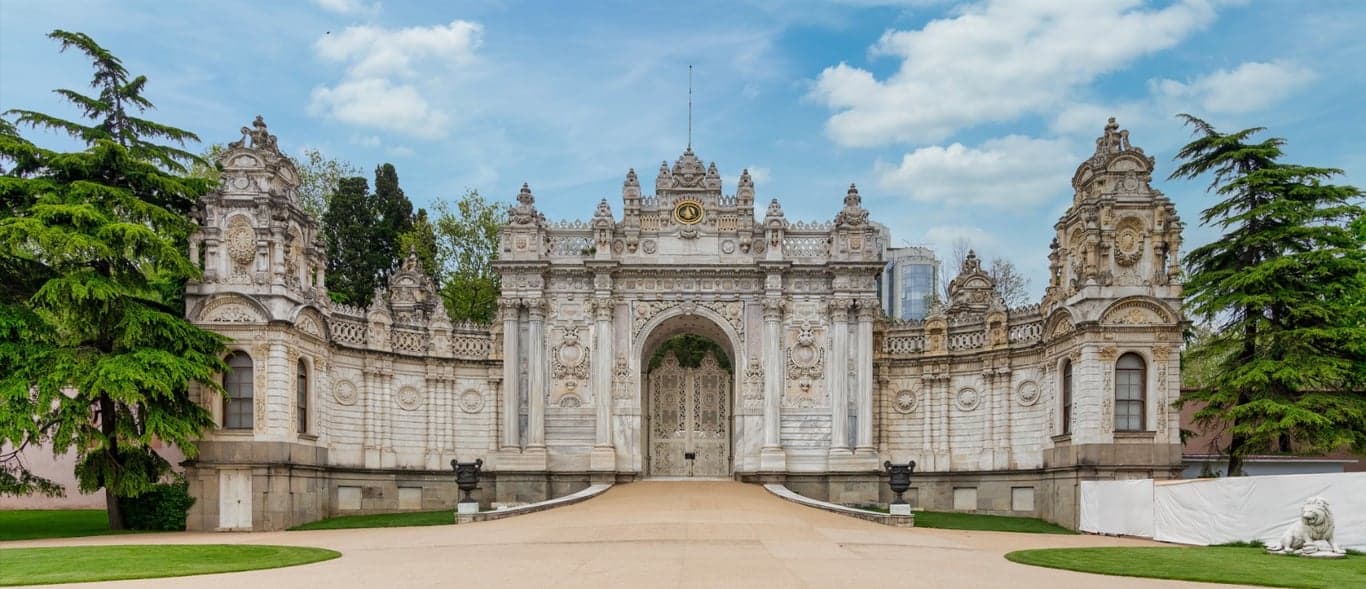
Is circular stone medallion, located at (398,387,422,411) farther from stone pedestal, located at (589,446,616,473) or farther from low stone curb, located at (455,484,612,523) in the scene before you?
low stone curb, located at (455,484,612,523)

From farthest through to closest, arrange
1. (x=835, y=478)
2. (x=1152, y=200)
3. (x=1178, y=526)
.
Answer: (x=835, y=478) → (x=1152, y=200) → (x=1178, y=526)

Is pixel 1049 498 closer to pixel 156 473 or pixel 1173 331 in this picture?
pixel 1173 331

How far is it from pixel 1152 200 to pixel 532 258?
1883 cm

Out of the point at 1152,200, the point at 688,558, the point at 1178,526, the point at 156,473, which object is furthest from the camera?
the point at 1152,200

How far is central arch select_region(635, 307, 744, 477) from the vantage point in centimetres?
3972

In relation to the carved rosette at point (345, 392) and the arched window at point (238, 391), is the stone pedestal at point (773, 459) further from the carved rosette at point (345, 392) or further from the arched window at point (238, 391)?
the arched window at point (238, 391)

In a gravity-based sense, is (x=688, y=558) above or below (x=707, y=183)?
below

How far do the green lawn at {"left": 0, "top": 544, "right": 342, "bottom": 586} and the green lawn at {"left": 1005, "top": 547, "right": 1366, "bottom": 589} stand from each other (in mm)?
12930

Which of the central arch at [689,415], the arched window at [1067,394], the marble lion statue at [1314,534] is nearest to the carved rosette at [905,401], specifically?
the central arch at [689,415]

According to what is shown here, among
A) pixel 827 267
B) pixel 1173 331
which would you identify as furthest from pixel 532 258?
pixel 1173 331

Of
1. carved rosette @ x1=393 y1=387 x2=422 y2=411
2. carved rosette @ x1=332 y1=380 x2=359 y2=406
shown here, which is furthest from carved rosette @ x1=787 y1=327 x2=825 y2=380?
carved rosette @ x1=332 y1=380 x2=359 y2=406

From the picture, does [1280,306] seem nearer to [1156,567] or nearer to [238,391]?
[1156,567]

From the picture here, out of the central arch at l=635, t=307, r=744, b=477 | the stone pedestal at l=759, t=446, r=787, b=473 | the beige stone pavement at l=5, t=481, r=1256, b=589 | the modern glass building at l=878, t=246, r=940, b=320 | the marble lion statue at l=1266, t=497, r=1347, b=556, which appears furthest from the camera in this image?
the modern glass building at l=878, t=246, r=940, b=320

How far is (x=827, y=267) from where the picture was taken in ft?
123
